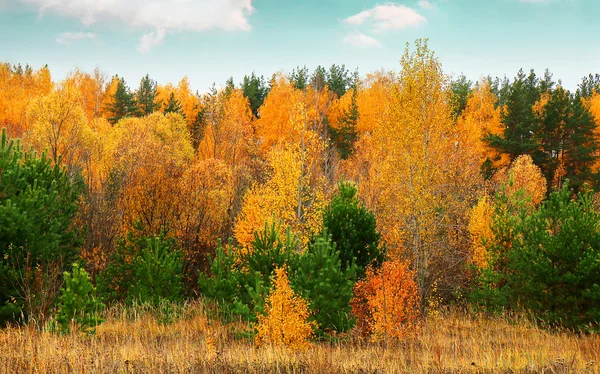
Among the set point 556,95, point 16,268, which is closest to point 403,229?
point 16,268

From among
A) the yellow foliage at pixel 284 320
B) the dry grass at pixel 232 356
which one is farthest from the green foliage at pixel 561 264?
the yellow foliage at pixel 284 320

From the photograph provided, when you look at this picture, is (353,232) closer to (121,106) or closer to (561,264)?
(561,264)

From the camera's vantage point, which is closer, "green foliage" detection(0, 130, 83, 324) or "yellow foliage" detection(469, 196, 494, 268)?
"green foliage" detection(0, 130, 83, 324)

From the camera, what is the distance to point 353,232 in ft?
42.0

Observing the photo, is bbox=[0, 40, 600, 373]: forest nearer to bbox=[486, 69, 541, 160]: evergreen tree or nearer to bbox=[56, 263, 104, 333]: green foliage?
bbox=[56, 263, 104, 333]: green foliage

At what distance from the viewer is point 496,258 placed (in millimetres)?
17109

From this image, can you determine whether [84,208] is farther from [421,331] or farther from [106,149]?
[106,149]

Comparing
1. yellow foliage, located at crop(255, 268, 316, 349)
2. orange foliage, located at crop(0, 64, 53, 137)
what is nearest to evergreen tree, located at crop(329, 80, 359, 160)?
orange foliage, located at crop(0, 64, 53, 137)

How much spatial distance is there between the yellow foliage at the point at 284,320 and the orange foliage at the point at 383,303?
2291 millimetres

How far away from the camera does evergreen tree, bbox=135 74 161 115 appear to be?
168 ft

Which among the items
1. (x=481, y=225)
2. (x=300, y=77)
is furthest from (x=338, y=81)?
(x=481, y=225)

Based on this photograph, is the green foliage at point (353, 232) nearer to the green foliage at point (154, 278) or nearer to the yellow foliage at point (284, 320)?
the yellow foliage at point (284, 320)

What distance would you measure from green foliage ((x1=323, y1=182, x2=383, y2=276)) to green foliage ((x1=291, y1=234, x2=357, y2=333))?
2.60m

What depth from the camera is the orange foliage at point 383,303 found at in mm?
11281
